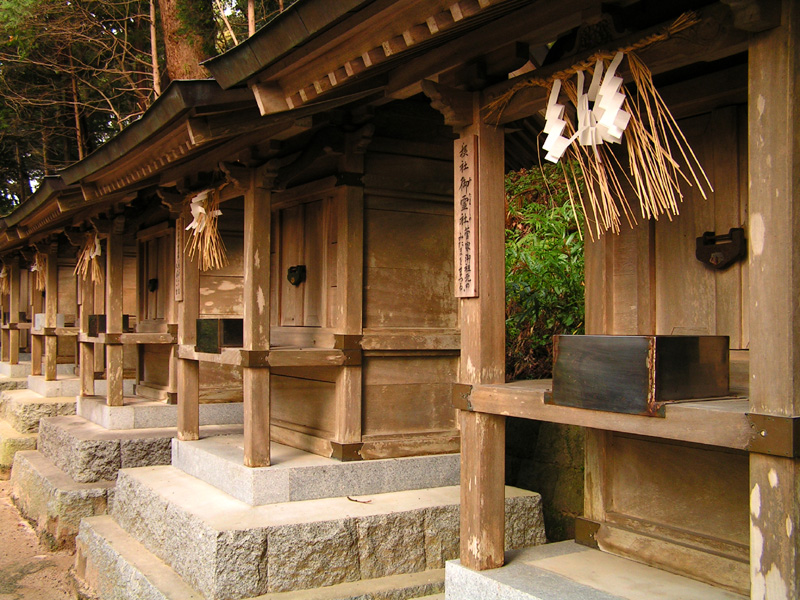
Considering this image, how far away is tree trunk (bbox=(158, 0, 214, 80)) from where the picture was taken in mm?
10609

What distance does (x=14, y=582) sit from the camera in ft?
22.6

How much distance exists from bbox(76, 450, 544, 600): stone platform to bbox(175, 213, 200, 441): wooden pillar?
824 millimetres

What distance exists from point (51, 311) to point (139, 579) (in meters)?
7.63

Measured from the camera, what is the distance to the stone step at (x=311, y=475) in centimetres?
528

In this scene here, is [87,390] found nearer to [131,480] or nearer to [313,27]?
[131,480]

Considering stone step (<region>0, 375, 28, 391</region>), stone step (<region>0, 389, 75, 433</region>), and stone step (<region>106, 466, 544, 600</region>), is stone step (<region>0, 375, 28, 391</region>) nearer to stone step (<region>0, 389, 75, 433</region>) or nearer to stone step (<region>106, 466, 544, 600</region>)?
stone step (<region>0, 389, 75, 433</region>)

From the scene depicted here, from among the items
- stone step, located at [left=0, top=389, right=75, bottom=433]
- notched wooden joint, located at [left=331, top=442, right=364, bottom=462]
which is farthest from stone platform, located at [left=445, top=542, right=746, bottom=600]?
stone step, located at [left=0, top=389, right=75, bottom=433]

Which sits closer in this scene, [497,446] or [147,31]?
[497,446]

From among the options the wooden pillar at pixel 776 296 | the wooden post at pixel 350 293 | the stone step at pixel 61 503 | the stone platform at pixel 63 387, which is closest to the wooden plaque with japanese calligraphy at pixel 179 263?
the wooden post at pixel 350 293

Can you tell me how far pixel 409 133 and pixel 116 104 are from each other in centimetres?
1307

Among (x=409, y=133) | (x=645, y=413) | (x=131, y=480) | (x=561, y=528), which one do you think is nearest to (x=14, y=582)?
(x=131, y=480)

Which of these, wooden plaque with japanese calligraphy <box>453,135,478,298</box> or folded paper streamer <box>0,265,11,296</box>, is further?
folded paper streamer <box>0,265,11,296</box>

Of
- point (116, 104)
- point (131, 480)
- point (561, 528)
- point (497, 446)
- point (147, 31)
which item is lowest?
point (561, 528)

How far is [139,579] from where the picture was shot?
5.14 m
